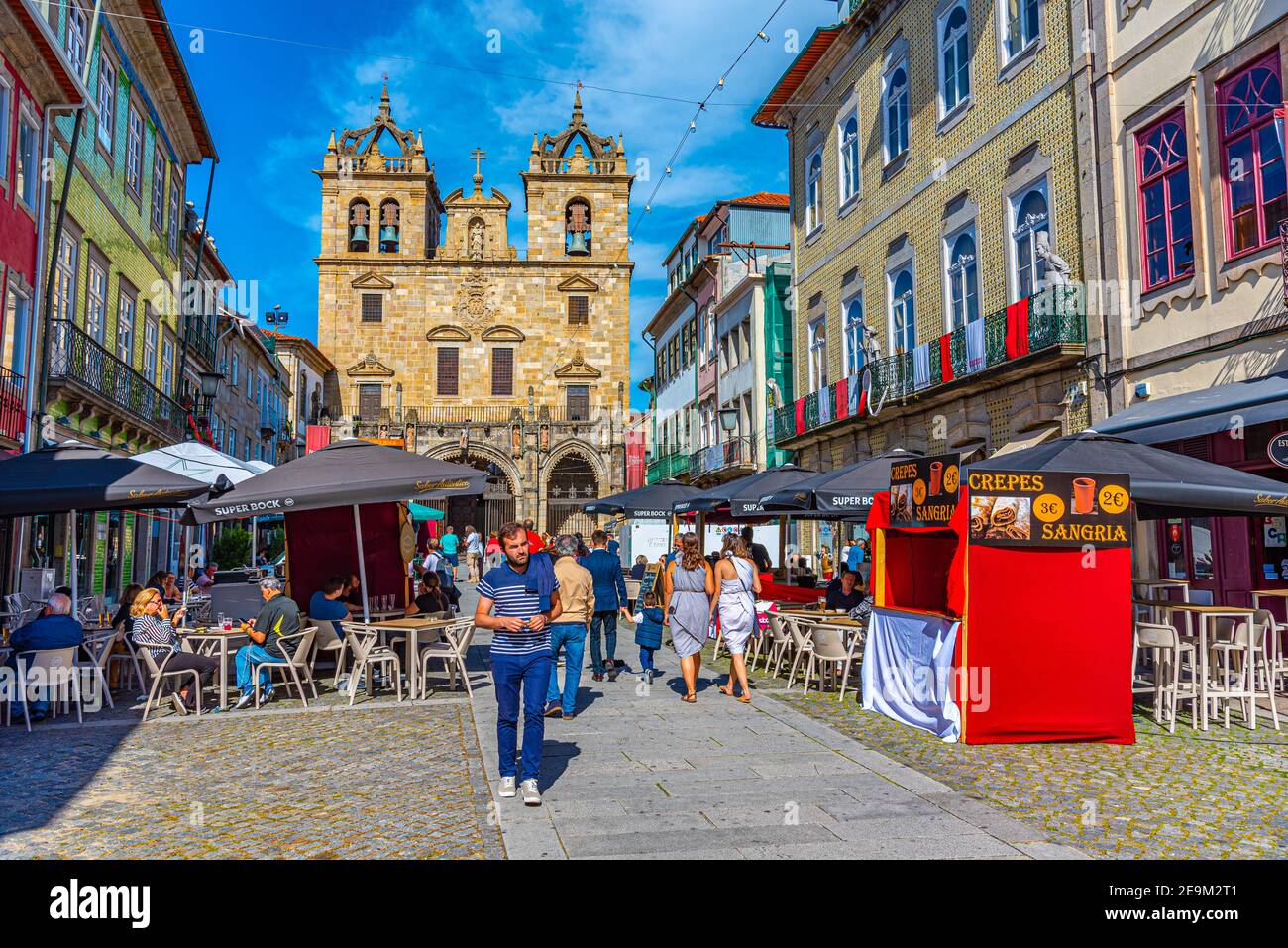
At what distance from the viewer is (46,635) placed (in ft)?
27.7

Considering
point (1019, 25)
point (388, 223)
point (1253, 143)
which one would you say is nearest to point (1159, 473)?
point (1253, 143)

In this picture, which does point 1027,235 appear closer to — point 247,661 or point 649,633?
point 649,633

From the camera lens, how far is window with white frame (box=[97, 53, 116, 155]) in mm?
18078

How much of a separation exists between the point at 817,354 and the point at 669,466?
15.5m

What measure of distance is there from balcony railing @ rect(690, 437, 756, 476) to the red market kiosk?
69.0 ft

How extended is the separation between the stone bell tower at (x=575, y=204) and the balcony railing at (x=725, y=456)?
17915mm

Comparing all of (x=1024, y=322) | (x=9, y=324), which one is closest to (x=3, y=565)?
(x=9, y=324)

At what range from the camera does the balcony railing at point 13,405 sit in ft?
44.4

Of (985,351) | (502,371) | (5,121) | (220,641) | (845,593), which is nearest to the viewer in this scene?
(220,641)

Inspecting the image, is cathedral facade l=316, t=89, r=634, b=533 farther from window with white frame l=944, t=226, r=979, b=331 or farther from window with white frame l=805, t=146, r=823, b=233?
window with white frame l=944, t=226, r=979, b=331

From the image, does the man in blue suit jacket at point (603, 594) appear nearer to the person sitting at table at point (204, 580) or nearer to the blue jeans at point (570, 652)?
the blue jeans at point (570, 652)

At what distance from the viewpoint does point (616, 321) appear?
4781cm
